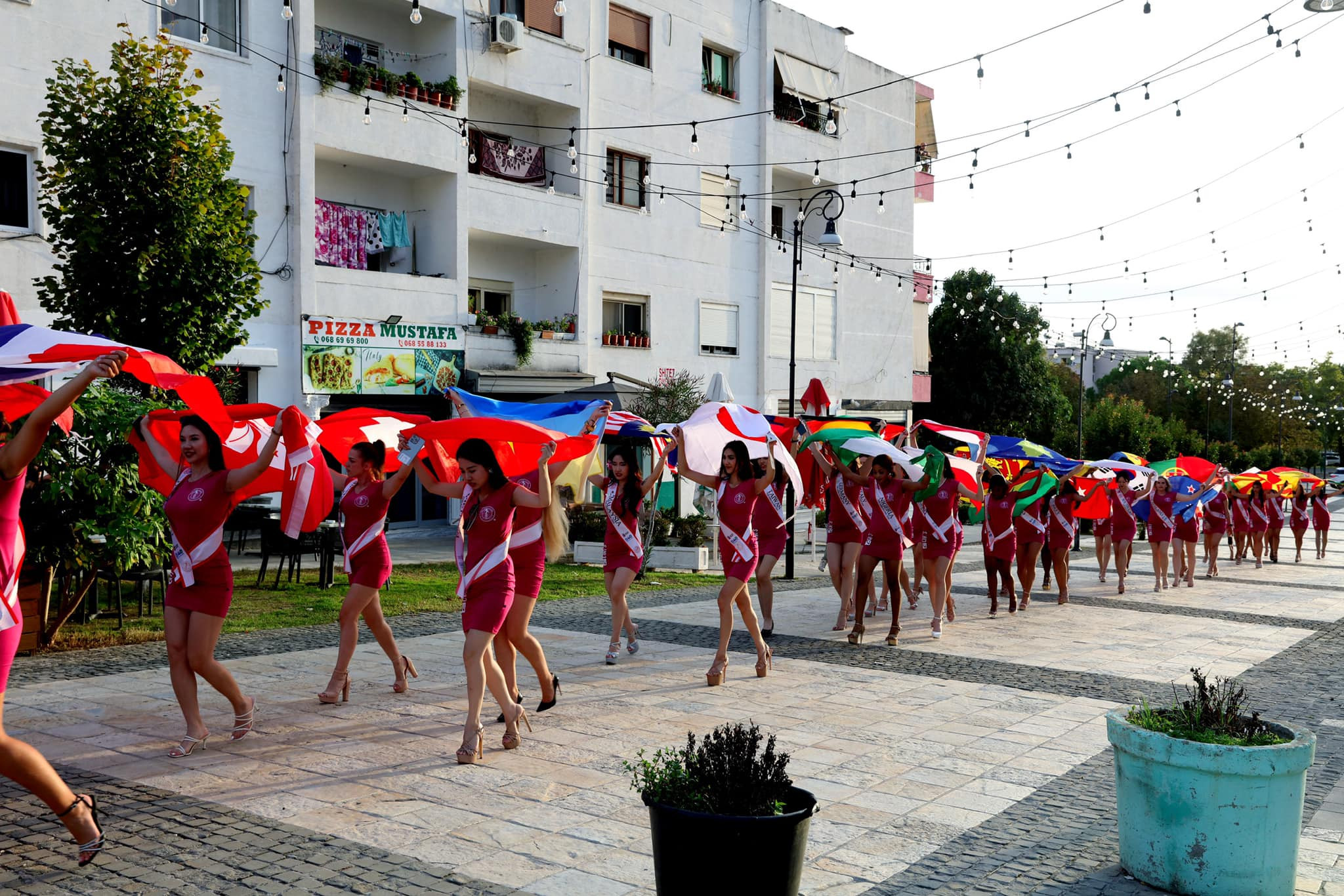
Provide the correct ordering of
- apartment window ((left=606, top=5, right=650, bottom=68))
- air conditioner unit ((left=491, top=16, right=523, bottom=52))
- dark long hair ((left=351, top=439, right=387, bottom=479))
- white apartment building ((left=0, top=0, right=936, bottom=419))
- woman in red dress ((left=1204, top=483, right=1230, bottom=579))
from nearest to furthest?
dark long hair ((left=351, top=439, right=387, bottom=479))
white apartment building ((left=0, top=0, right=936, bottom=419))
woman in red dress ((left=1204, top=483, right=1230, bottom=579))
air conditioner unit ((left=491, top=16, right=523, bottom=52))
apartment window ((left=606, top=5, right=650, bottom=68))

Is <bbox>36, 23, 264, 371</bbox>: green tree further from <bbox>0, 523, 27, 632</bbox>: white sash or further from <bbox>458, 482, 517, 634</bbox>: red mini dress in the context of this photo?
<bbox>0, 523, 27, 632</bbox>: white sash

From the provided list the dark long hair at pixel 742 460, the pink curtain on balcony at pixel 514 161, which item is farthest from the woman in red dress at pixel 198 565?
the pink curtain on balcony at pixel 514 161

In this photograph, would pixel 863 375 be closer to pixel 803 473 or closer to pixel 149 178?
pixel 803 473

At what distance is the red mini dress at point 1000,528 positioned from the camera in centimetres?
1529

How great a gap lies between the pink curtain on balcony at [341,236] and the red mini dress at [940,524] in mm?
13615

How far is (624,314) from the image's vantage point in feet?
94.2

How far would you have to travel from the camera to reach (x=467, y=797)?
636cm

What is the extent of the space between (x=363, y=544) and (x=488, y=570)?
66.2 inches

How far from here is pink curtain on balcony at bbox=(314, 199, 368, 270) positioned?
22.2 metres

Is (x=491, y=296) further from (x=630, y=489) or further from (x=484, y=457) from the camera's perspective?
(x=484, y=457)

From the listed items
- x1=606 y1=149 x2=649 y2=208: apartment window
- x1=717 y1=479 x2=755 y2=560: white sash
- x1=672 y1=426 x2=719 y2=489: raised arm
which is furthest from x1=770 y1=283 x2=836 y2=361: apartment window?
x1=717 y1=479 x2=755 y2=560: white sash

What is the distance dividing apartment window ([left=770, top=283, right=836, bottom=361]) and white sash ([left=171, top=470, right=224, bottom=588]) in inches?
1018

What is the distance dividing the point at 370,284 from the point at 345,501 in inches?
576

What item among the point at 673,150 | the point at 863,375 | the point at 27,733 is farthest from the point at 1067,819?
the point at 863,375
